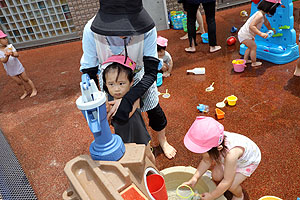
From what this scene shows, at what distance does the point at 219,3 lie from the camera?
6.37 m

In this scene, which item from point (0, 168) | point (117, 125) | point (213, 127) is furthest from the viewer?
point (0, 168)

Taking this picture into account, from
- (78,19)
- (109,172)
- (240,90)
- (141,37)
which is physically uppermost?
(141,37)

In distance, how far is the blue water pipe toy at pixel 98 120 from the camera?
1029 mm

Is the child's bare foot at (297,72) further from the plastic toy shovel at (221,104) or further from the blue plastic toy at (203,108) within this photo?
the blue plastic toy at (203,108)

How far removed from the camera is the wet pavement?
7.11 ft

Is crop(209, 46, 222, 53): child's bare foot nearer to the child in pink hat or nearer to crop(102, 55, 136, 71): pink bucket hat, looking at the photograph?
Answer: the child in pink hat

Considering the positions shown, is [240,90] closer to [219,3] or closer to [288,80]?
[288,80]

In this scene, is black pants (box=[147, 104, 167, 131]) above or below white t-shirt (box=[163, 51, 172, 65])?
above

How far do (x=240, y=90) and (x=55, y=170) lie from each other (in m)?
2.40

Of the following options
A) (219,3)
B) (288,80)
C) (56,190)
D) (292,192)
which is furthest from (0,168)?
(219,3)

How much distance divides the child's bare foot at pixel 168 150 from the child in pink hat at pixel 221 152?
22.0 inches

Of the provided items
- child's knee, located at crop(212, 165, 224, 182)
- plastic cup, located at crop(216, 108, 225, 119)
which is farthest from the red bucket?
plastic cup, located at crop(216, 108, 225, 119)

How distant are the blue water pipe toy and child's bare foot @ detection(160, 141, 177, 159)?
117 centimetres

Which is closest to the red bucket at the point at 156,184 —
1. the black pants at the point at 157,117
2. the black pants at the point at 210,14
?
the black pants at the point at 157,117
